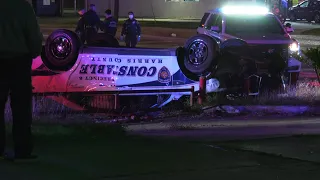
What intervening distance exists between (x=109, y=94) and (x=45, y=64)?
138 cm

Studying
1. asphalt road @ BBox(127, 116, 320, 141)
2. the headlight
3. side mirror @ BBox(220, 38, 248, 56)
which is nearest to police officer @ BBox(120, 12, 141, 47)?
the headlight

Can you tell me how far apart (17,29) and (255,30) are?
34.9ft

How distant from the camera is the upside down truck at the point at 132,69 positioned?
11.5 meters

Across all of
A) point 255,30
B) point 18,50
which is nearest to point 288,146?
point 18,50

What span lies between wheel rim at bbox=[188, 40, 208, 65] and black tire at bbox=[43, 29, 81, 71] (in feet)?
6.36

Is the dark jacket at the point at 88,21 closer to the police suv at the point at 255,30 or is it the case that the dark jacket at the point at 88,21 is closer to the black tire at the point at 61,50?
the police suv at the point at 255,30

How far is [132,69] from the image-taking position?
11.7 m

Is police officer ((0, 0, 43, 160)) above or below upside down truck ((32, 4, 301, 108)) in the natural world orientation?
above

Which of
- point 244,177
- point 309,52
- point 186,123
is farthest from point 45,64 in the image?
point 244,177

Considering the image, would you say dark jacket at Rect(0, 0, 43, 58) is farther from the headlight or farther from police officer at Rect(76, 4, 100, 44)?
police officer at Rect(76, 4, 100, 44)

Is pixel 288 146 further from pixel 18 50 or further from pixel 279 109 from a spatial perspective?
pixel 18 50

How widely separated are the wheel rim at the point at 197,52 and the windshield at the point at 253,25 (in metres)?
4.49

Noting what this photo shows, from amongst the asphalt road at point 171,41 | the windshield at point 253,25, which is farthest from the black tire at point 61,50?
the asphalt road at point 171,41

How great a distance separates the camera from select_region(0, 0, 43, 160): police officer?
6242mm
